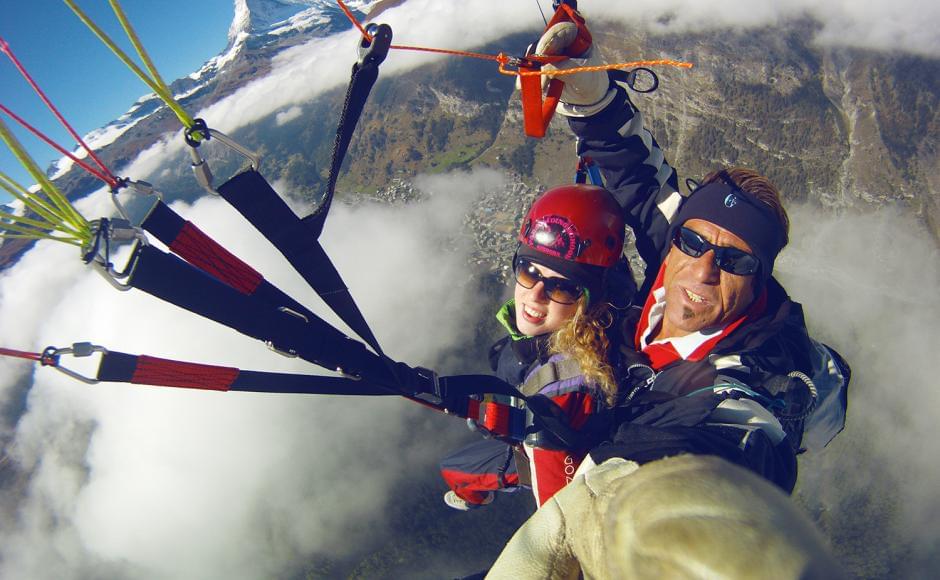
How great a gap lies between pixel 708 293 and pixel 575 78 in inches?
70.6

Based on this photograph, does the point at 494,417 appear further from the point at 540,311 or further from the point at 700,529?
the point at 700,529

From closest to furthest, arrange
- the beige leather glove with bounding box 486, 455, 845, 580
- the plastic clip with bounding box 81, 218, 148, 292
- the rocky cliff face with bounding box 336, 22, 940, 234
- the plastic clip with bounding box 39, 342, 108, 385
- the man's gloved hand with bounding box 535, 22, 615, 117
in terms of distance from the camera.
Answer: the beige leather glove with bounding box 486, 455, 845, 580
the plastic clip with bounding box 81, 218, 148, 292
the plastic clip with bounding box 39, 342, 108, 385
the man's gloved hand with bounding box 535, 22, 615, 117
the rocky cliff face with bounding box 336, 22, 940, 234

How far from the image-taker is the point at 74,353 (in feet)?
6.47

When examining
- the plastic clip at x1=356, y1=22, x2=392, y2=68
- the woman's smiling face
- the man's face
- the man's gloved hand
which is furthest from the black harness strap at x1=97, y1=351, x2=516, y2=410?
the man's gloved hand

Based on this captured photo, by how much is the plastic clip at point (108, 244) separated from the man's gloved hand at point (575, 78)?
2.56m

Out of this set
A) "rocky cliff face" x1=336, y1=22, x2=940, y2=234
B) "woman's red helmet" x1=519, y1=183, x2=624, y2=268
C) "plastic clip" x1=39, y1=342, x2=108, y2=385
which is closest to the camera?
"plastic clip" x1=39, y1=342, x2=108, y2=385

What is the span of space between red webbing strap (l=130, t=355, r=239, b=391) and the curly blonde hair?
80.3 inches

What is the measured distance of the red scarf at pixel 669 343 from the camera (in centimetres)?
316

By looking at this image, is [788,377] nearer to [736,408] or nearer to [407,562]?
[736,408]

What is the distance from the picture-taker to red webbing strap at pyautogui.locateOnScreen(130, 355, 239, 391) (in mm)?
2049

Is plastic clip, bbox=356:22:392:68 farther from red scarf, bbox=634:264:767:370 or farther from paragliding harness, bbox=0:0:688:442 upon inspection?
red scarf, bbox=634:264:767:370

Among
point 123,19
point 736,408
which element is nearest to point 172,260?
point 123,19

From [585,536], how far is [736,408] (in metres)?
1.67

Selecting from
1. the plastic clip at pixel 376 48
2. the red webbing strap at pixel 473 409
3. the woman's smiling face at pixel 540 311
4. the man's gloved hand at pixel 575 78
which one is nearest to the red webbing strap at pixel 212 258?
the plastic clip at pixel 376 48
